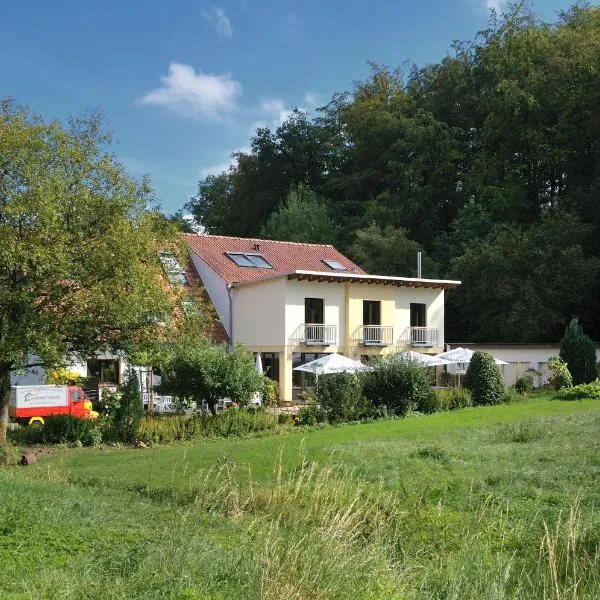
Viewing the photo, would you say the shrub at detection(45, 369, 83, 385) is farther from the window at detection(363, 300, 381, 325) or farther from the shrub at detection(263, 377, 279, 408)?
the window at detection(363, 300, 381, 325)

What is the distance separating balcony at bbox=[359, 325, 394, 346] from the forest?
7211 millimetres

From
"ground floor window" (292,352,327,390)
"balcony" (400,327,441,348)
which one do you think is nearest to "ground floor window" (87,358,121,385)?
"ground floor window" (292,352,327,390)

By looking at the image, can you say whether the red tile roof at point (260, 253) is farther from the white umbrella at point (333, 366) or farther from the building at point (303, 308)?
the white umbrella at point (333, 366)

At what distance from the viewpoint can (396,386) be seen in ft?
77.2

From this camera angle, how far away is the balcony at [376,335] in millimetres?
33781

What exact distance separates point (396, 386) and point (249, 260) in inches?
588

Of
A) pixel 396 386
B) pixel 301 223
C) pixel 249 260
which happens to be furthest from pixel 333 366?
pixel 301 223

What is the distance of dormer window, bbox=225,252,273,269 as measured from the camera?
3622cm

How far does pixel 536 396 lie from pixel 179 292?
51.0ft

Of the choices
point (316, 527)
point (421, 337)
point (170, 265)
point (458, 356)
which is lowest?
point (316, 527)

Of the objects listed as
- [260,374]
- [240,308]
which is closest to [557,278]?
[240,308]

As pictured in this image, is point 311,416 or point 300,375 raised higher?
point 300,375

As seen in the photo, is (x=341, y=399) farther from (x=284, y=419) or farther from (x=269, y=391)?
(x=269, y=391)

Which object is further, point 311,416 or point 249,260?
point 249,260
